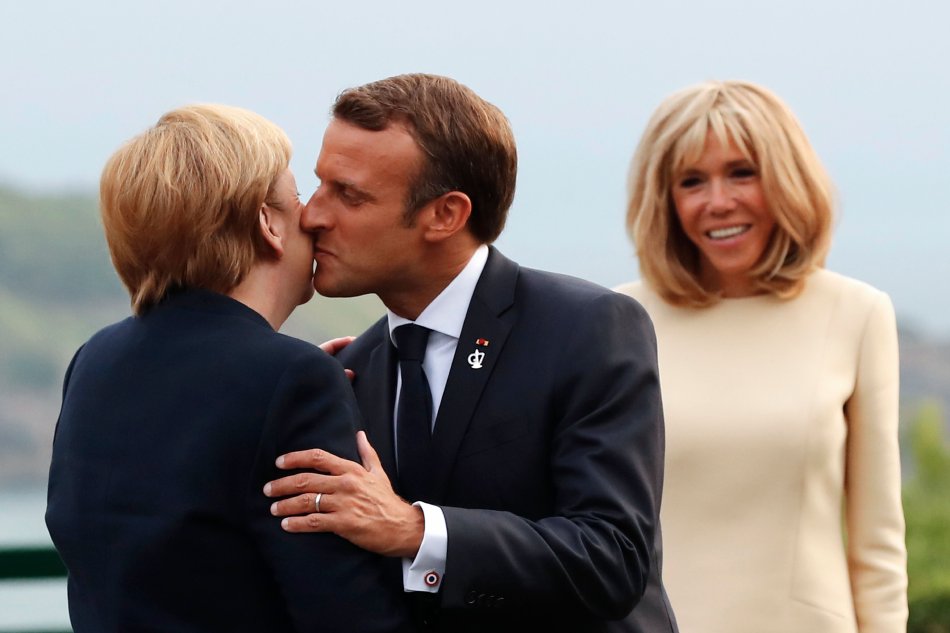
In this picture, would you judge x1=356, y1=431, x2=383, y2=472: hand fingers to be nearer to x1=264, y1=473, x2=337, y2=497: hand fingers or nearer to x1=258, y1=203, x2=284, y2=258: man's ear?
x1=264, y1=473, x2=337, y2=497: hand fingers

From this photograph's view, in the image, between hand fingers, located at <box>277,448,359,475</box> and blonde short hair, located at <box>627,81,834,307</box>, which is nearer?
hand fingers, located at <box>277,448,359,475</box>

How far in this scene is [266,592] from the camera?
2.13m

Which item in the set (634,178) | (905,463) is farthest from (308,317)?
(634,178)

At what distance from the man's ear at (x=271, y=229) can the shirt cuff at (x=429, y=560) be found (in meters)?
0.48

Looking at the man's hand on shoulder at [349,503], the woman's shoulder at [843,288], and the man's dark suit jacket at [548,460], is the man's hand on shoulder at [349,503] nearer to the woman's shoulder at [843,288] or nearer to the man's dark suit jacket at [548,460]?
the man's dark suit jacket at [548,460]

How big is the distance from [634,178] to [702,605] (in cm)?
106

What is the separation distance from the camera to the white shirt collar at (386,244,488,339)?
8.30 feet

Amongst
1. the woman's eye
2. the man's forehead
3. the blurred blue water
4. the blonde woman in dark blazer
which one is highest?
the man's forehead

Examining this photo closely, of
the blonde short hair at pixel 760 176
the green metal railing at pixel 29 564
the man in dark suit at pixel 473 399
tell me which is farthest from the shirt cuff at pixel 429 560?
the green metal railing at pixel 29 564

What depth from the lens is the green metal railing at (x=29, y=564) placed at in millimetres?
3975

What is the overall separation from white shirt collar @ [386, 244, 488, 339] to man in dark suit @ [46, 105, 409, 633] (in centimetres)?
33

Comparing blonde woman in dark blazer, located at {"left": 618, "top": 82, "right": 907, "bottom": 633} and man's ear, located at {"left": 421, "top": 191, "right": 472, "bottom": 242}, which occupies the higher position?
man's ear, located at {"left": 421, "top": 191, "right": 472, "bottom": 242}

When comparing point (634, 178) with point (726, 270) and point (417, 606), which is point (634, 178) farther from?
point (417, 606)

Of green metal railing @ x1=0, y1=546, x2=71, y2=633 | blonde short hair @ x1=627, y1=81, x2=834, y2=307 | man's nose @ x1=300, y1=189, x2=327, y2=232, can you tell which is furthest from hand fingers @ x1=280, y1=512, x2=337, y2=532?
green metal railing @ x1=0, y1=546, x2=71, y2=633
